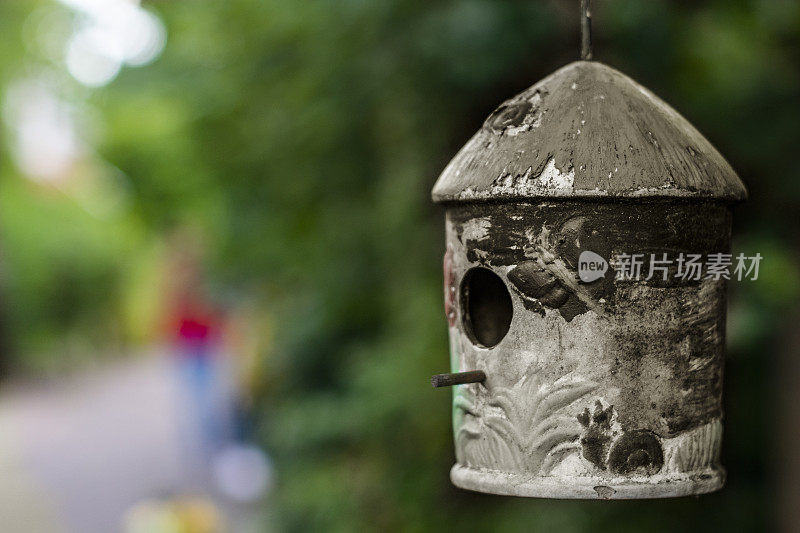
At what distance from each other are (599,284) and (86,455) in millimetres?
9886

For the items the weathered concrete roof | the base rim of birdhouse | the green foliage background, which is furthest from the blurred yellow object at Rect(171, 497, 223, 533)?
the weathered concrete roof

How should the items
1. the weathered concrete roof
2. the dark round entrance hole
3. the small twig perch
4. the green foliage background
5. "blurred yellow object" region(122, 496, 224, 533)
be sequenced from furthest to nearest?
"blurred yellow object" region(122, 496, 224, 533) < the green foliage background < the dark round entrance hole < the small twig perch < the weathered concrete roof

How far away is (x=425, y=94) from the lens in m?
4.67

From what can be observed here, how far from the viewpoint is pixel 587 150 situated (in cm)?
221

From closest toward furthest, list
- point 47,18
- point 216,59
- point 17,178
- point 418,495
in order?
1. point 418,495
2. point 216,59
3. point 47,18
4. point 17,178

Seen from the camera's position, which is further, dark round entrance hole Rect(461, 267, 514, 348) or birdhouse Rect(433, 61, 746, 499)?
dark round entrance hole Rect(461, 267, 514, 348)

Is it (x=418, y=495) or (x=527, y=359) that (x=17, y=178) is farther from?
(x=527, y=359)

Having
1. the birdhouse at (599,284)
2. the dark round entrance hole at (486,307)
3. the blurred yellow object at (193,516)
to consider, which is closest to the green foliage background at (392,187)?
the blurred yellow object at (193,516)

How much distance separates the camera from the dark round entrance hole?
100.0 inches

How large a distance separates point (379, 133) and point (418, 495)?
1812mm

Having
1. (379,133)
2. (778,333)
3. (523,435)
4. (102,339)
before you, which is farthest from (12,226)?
(523,435)

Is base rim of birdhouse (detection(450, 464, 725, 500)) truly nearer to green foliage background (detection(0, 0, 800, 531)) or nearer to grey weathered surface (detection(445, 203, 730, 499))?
grey weathered surface (detection(445, 203, 730, 499))

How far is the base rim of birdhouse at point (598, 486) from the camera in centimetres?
225

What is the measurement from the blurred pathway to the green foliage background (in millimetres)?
2143
